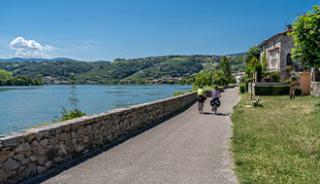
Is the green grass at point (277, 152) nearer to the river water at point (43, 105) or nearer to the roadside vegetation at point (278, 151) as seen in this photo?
the roadside vegetation at point (278, 151)

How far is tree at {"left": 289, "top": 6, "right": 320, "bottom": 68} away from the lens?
18453mm

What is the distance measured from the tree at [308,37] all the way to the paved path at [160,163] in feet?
36.0

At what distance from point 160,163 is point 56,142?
2.16 meters

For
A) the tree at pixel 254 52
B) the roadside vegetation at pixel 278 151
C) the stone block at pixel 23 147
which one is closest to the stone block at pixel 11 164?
the stone block at pixel 23 147

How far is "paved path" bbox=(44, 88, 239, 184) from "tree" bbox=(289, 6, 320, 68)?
36.0ft

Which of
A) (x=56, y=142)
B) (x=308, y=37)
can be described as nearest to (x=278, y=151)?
(x=56, y=142)

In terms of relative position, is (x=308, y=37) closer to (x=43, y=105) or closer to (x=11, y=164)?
(x=11, y=164)

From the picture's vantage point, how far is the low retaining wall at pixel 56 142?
5.55m

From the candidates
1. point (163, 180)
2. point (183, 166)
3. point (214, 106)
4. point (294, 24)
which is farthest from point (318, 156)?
point (294, 24)

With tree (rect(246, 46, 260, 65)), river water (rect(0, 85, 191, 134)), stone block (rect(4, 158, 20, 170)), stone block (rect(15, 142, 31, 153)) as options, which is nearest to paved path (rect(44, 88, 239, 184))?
stone block (rect(4, 158, 20, 170))

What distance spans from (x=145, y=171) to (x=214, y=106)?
1297 cm

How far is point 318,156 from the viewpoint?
7.74 metres

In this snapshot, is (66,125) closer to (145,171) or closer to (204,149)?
(145,171)

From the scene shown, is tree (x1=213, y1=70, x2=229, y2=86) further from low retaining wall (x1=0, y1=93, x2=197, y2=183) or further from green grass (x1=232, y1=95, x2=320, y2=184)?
low retaining wall (x1=0, y1=93, x2=197, y2=183)
